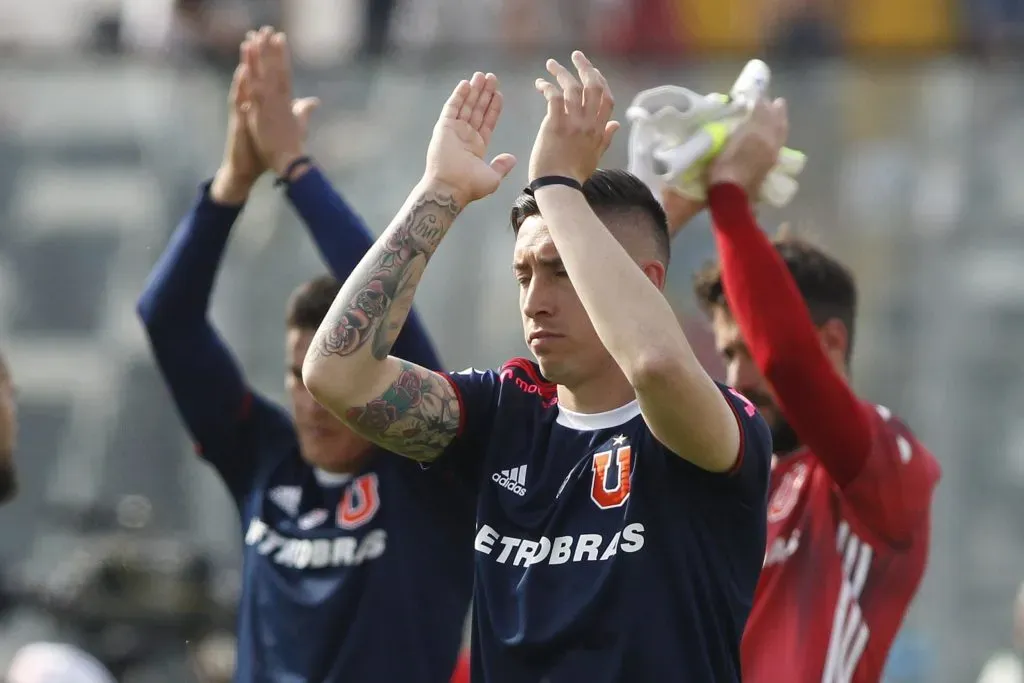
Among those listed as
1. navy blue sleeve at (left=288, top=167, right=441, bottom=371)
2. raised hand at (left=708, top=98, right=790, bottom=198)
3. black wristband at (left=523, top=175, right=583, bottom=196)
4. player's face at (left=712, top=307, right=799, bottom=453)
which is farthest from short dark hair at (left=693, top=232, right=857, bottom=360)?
black wristband at (left=523, top=175, right=583, bottom=196)

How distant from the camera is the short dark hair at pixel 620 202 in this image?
348cm

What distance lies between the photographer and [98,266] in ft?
28.7

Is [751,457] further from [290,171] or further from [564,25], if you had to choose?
[564,25]

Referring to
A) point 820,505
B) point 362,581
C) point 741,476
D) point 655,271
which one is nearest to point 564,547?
point 741,476

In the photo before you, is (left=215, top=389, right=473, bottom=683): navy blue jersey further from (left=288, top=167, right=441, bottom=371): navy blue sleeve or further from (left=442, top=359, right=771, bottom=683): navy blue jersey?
(left=442, top=359, right=771, bottom=683): navy blue jersey

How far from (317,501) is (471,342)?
152 inches

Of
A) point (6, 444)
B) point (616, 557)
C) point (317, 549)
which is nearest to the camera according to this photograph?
point (616, 557)

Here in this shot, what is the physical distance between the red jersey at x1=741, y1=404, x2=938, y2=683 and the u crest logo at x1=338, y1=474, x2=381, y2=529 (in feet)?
3.31

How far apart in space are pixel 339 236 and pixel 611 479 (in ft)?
4.78

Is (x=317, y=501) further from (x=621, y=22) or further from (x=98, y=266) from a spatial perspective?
(x=621, y=22)

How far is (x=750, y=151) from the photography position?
4246 mm

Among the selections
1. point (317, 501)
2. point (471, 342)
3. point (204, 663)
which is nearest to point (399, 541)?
point (317, 501)

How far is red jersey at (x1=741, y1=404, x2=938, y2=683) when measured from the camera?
165 inches

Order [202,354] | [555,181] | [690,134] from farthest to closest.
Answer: [202,354] < [690,134] < [555,181]
